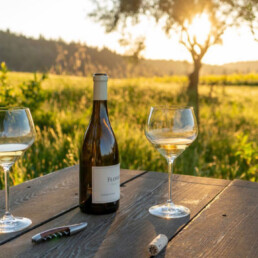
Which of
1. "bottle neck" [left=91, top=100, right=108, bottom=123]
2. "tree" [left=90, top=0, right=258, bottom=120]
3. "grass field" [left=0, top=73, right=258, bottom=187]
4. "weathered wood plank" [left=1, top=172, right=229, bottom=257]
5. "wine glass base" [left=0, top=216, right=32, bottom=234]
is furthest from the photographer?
"tree" [left=90, top=0, right=258, bottom=120]

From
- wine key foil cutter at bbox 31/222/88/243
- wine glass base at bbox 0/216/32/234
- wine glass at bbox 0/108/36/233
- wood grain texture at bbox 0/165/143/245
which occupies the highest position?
wine glass at bbox 0/108/36/233

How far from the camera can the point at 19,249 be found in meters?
1.08

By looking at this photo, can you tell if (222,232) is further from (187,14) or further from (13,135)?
(187,14)

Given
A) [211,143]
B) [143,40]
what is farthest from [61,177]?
[143,40]

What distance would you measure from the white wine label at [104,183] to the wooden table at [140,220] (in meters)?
0.07

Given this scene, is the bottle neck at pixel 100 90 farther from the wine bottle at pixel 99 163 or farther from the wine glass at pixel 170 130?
the wine glass at pixel 170 130

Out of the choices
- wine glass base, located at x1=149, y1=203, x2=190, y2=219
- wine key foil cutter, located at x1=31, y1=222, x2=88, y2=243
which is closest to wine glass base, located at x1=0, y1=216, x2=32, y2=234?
wine key foil cutter, located at x1=31, y1=222, x2=88, y2=243

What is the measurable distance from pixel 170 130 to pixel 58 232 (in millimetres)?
535

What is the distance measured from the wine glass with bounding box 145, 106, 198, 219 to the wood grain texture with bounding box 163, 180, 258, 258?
119 millimetres

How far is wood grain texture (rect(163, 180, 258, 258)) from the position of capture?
3.57 ft

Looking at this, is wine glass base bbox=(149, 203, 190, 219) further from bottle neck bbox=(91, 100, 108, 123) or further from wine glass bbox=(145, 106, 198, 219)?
bottle neck bbox=(91, 100, 108, 123)

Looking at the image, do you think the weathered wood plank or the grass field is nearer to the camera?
the weathered wood plank

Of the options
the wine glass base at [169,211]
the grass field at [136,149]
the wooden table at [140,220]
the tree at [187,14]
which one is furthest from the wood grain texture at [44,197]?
the tree at [187,14]

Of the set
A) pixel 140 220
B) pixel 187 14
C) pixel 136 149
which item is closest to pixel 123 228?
pixel 140 220
